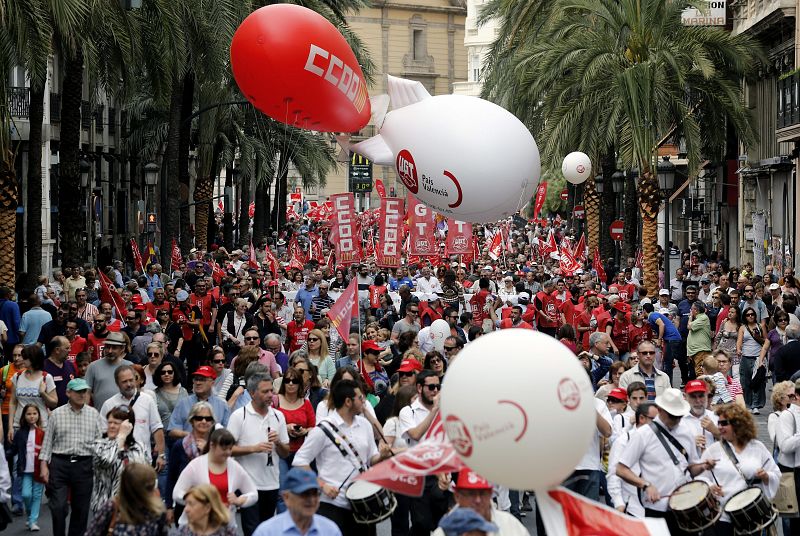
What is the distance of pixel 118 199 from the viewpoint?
5403cm

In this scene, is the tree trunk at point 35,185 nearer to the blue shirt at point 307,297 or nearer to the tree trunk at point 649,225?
the blue shirt at point 307,297

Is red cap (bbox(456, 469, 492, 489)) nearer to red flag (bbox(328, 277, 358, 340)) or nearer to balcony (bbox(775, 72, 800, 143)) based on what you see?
red flag (bbox(328, 277, 358, 340))

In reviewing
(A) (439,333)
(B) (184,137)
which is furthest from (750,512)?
(B) (184,137)

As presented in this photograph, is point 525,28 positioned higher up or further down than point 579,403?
higher up

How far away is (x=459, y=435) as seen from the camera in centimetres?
652

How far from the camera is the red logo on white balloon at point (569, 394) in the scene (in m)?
6.36

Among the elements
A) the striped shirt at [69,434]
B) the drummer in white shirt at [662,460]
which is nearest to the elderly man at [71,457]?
the striped shirt at [69,434]

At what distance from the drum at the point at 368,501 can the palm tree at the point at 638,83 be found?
21.3 meters

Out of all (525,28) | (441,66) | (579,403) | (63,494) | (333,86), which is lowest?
(63,494)

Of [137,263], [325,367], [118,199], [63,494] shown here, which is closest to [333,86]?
[325,367]

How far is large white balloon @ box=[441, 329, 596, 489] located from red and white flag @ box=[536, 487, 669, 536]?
0.33 m

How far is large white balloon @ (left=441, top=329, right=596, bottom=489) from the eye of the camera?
6297 millimetres

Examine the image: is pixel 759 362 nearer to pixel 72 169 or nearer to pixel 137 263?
pixel 72 169

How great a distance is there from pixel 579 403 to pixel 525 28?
33.1 m
